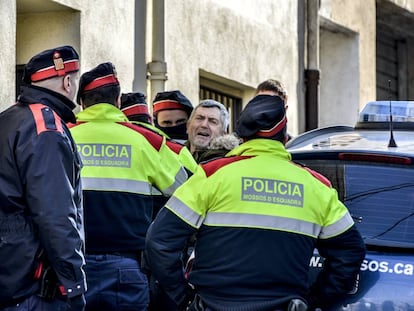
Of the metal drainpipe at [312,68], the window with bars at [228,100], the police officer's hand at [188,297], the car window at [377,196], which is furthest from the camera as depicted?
the metal drainpipe at [312,68]

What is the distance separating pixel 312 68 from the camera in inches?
685

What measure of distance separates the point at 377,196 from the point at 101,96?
1613 millimetres

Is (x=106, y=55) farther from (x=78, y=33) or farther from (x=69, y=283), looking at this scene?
(x=69, y=283)

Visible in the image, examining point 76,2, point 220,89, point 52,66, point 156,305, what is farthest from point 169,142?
point 220,89

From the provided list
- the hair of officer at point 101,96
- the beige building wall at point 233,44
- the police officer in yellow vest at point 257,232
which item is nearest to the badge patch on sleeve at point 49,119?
the police officer in yellow vest at point 257,232

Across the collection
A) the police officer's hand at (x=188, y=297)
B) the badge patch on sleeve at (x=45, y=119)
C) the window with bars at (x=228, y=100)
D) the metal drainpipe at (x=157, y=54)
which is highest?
the metal drainpipe at (x=157, y=54)

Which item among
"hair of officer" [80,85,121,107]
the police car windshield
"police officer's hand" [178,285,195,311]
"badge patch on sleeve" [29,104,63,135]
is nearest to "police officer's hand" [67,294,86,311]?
"police officer's hand" [178,285,195,311]

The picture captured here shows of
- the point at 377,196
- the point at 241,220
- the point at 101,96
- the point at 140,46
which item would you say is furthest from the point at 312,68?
the point at 241,220

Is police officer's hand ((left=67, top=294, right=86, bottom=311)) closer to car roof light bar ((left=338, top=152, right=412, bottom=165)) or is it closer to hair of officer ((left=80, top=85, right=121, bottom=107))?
hair of officer ((left=80, top=85, right=121, bottom=107))

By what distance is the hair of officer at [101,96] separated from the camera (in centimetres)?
689

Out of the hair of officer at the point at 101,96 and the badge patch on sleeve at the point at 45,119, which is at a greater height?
the hair of officer at the point at 101,96

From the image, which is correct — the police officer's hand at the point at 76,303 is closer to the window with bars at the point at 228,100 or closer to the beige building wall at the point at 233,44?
the beige building wall at the point at 233,44

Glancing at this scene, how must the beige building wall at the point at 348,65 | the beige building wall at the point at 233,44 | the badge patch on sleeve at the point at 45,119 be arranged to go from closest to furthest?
the badge patch on sleeve at the point at 45,119 < the beige building wall at the point at 233,44 < the beige building wall at the point at 348,65

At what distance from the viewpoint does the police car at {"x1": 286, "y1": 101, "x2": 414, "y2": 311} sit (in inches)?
229
